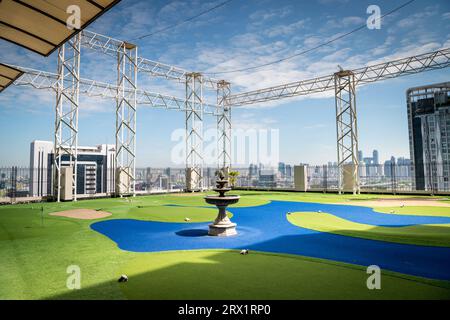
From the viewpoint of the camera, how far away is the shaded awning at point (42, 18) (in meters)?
5.44

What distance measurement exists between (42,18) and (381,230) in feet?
37.7

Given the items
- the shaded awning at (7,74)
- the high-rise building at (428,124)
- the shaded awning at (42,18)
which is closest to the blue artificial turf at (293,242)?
the shaded awning at (7,74)

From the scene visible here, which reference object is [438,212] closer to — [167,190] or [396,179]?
[396,179]

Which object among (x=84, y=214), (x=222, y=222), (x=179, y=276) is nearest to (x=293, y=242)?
(x=222, y=222)

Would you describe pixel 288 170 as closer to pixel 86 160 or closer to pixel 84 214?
pixel 84 214

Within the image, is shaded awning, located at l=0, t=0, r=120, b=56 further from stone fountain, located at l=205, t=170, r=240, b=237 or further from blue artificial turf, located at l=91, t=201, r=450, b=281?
stone fountain, located at l=205, t=170, r=240, b=237

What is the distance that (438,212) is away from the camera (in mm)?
13391

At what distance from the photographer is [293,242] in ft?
26.9

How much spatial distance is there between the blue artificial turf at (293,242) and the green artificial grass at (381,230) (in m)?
0.45

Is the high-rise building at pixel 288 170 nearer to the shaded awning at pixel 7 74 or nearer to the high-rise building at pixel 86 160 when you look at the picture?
the shaded awning at pixel 7 74

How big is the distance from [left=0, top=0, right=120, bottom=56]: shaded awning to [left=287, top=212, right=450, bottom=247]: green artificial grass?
934 cm

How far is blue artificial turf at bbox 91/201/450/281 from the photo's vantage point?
6254mm

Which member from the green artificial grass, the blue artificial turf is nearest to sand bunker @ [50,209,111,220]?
the blue artificial turf
